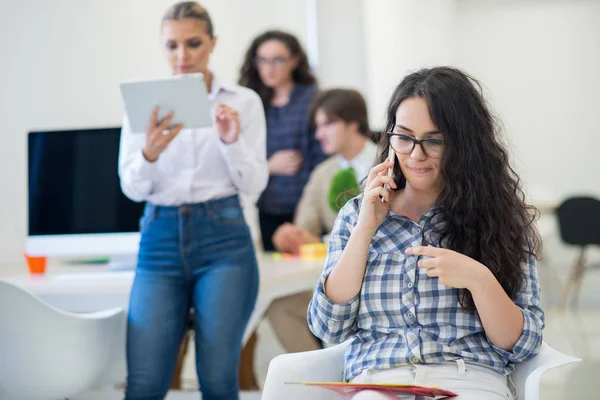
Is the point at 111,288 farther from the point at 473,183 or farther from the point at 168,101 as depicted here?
the point at 473,183

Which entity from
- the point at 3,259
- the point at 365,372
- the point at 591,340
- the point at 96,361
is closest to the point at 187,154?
the point at 96,361

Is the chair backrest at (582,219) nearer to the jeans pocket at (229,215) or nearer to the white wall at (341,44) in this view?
the white wall at (341,44)

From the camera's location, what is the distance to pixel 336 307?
1656mm

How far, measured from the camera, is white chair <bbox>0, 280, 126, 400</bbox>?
7.20ft

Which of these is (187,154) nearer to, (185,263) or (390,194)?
(185,263)

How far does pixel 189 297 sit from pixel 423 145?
1.06 meters

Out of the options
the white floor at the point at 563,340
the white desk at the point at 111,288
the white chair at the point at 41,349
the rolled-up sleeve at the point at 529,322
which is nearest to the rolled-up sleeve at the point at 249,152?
the white desk at the point at 111,288

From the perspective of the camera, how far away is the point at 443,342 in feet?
5.29

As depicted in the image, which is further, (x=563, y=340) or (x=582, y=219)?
(x=582, y=219)

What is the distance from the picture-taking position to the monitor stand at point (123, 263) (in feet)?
10.3

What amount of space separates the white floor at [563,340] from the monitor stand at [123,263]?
0.48 m

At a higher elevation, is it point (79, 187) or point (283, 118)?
point (283, 118)

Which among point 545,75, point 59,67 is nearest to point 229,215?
point 59,67

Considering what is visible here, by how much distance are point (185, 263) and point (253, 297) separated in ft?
0.81
